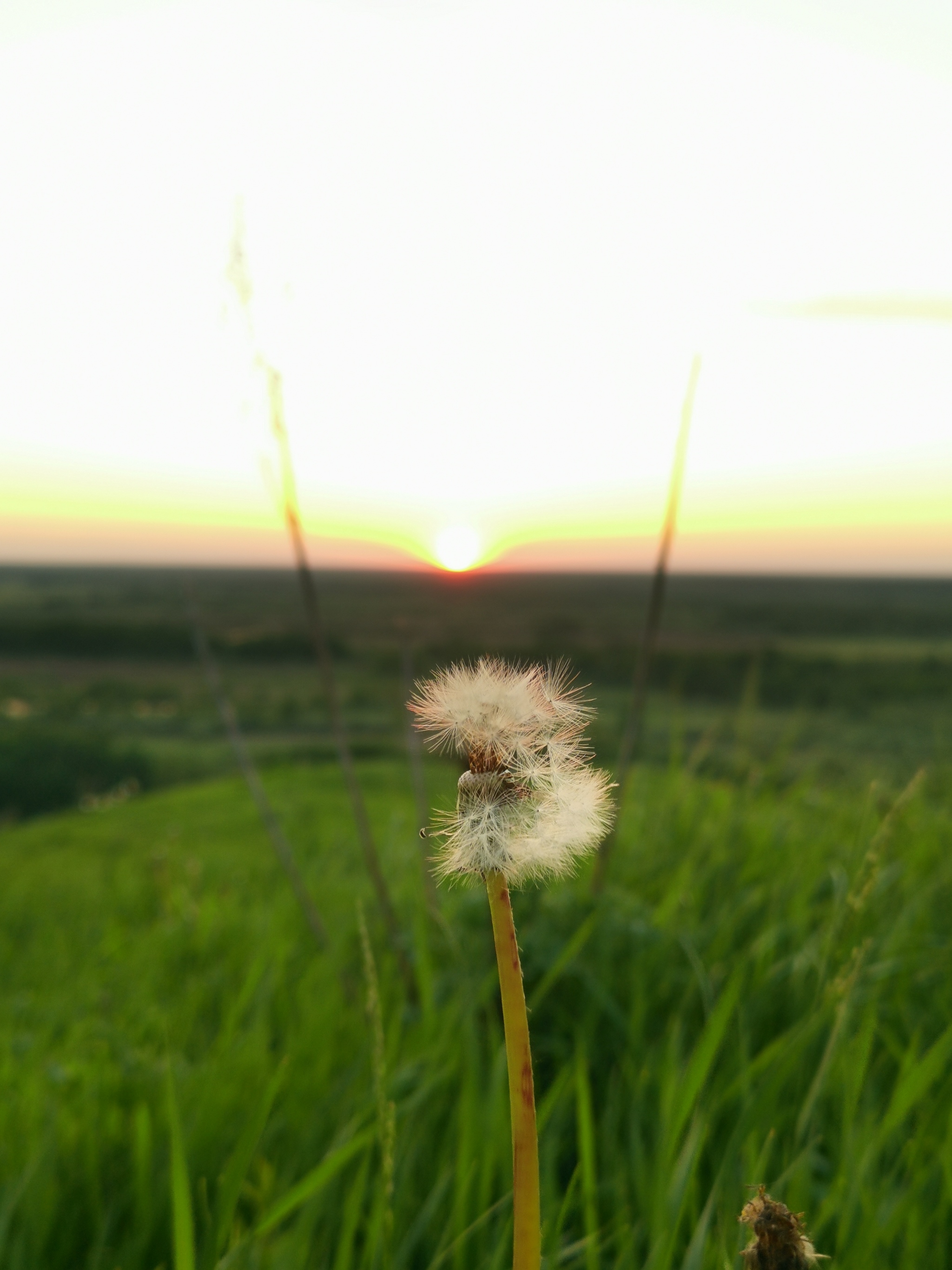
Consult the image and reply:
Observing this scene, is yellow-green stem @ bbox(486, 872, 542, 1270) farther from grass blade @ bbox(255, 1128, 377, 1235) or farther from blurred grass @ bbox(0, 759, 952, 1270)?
grass blade @ bbox(255, 1128, 377, 1235)

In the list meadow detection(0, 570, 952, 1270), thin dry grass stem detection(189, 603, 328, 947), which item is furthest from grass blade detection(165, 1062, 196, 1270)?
thin dry grass stem detection(189, 603, 328, 947)

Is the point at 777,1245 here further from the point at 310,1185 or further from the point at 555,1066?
the point at 555,1066

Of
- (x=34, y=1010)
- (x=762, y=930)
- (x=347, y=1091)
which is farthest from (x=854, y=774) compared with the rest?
(x=34, y=1010)

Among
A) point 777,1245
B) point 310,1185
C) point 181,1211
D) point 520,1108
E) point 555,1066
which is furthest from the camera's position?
point 555,1066

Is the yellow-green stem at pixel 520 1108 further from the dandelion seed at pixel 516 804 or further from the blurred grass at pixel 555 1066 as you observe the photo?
the blurred grass at pixel 555 1066

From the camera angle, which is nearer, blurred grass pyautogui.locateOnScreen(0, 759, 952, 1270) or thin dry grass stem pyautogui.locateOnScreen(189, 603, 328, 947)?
blurred grass pyautogui.locateOnScreen(0, 759, 952, 1270)

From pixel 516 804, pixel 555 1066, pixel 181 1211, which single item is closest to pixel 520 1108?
pixel 516 804
